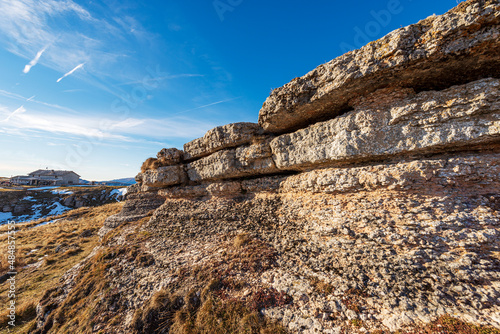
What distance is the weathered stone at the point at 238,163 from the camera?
11.7 m

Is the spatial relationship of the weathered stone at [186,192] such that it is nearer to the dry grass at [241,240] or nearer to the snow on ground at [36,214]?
the dry grass at [241,240]

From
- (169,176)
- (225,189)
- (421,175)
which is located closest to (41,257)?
(169,176)

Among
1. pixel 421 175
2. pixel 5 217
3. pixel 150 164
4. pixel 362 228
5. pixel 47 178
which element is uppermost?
pixel 47 178

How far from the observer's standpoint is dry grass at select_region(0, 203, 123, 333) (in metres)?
10.4

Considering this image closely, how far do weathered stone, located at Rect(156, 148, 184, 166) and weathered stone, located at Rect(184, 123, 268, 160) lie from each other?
237cm

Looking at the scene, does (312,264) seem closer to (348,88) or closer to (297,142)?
(297,142)

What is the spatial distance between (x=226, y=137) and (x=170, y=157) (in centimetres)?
694

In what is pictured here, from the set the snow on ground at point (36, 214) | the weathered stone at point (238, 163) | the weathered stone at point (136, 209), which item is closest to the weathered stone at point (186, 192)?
the weathered stone at point (238, 163)

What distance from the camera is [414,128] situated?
6.91 m

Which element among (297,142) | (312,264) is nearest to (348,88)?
(297,142)

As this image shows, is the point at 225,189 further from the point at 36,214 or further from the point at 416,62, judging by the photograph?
the point at 36,214

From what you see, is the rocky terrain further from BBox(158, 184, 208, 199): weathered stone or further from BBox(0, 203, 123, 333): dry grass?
BBox(158, 184, 208, 199): weathered stone

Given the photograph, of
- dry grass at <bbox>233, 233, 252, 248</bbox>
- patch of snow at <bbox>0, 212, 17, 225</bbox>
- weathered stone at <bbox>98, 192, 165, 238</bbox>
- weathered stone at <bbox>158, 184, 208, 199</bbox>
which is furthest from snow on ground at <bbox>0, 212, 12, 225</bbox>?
dry grass at <bbox>233, 233, 252, 248</bbox>

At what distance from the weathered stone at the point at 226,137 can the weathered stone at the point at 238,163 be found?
1.74 ft
